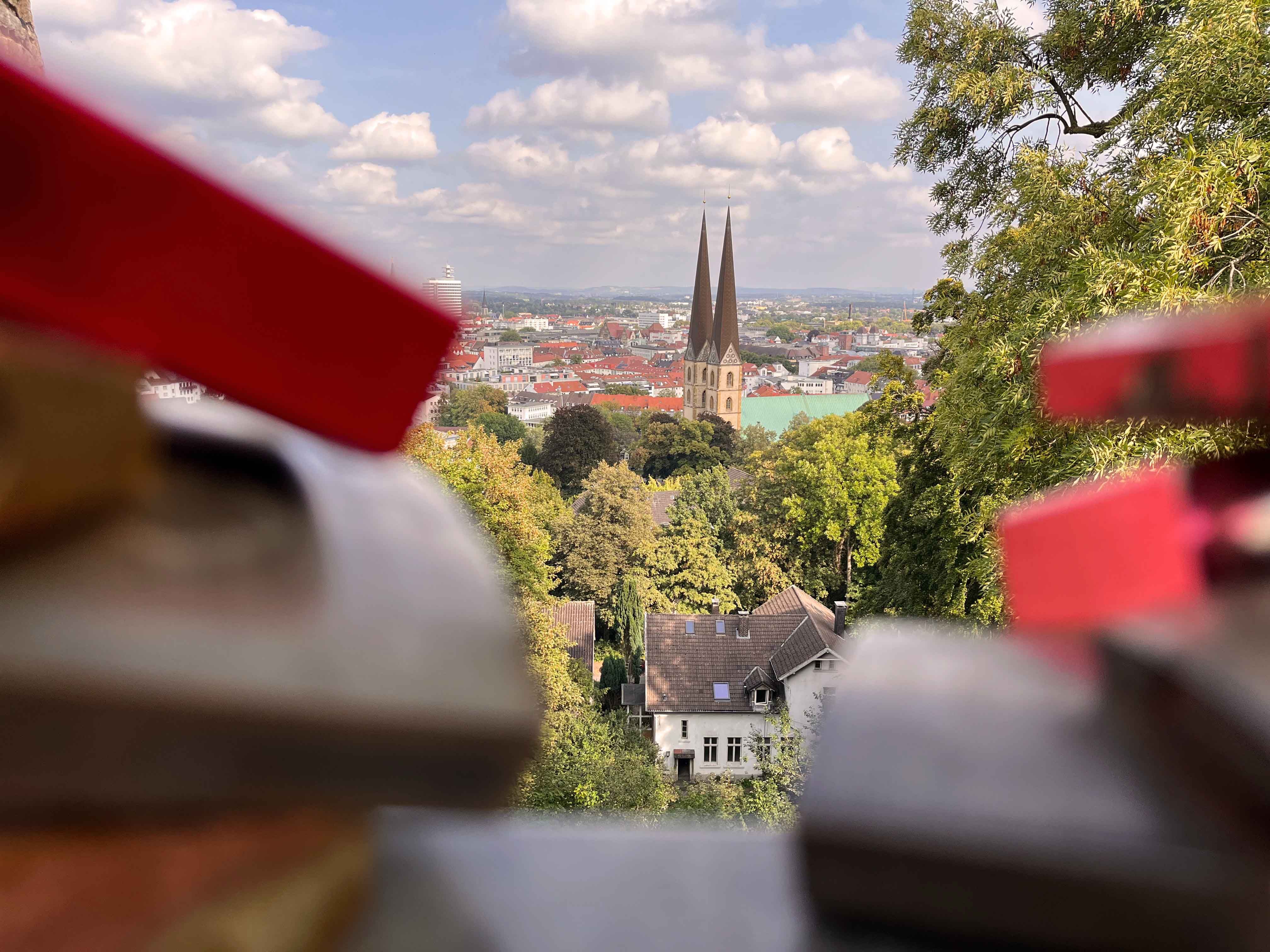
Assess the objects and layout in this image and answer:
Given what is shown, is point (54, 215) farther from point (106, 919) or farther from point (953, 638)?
point (953, 638)

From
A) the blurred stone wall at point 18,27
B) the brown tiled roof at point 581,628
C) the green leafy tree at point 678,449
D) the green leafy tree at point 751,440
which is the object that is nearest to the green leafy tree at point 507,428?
the green leafy tree at point 678,449

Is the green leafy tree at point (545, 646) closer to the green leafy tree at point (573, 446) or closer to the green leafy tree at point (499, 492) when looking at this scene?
the green leafy tree at point (499, 492)

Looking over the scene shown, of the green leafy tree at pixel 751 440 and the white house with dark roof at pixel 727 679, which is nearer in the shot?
the white house with dark roof at pixel 727 679

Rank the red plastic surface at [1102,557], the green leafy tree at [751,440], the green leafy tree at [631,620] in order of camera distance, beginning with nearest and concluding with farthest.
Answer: the red plastic surface at [1102,557]
the green leafy tree at [631,620]
the green leafy tree at [751,440]

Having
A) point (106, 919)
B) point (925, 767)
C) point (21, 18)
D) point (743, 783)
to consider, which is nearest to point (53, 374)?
point (106, 919)

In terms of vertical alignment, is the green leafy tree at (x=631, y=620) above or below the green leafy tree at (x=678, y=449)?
below

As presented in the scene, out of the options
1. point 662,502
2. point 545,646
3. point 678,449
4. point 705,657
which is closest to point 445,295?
point 545,646
